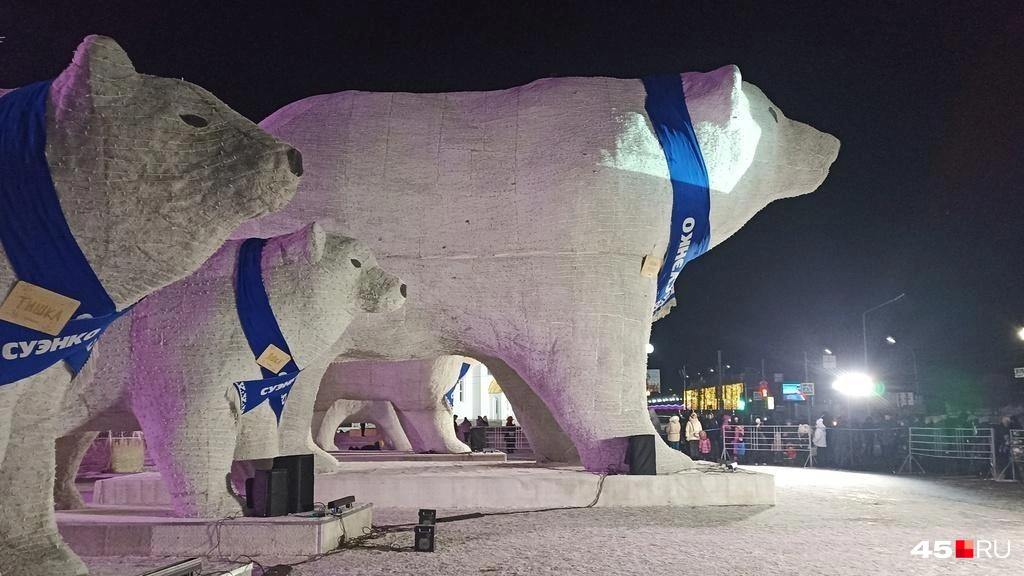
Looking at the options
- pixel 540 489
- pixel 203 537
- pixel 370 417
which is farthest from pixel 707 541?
pixel 370 417

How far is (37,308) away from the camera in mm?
2859

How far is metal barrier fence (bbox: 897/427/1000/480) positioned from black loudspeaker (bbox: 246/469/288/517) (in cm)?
1096

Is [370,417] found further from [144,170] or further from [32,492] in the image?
[144,170]

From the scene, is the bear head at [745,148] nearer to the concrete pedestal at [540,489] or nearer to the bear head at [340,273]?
the concrete pedestal at [540,489]

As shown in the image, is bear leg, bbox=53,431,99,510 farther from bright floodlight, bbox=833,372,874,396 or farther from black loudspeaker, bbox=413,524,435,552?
bright floodlight, bbox=833,372,874,396

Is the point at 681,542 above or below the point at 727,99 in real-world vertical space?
below

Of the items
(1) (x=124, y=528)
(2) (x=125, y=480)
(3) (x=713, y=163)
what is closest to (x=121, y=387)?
(1) (x=124, y=528)

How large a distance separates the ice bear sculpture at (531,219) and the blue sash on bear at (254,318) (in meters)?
2.56

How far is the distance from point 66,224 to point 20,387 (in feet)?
2.14

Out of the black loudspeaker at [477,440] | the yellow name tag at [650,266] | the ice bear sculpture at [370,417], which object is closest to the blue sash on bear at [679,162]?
the yellow name tag at [650,266]

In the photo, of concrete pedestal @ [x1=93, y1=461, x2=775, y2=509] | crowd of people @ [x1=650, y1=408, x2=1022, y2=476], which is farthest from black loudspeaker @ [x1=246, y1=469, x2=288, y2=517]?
crowd of people @ [x1=650, y1=408, x2=1022, y2=476]

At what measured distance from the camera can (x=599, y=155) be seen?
26.6 feet

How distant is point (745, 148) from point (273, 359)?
5.54m

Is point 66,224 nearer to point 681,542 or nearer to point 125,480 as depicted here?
point 681,542
